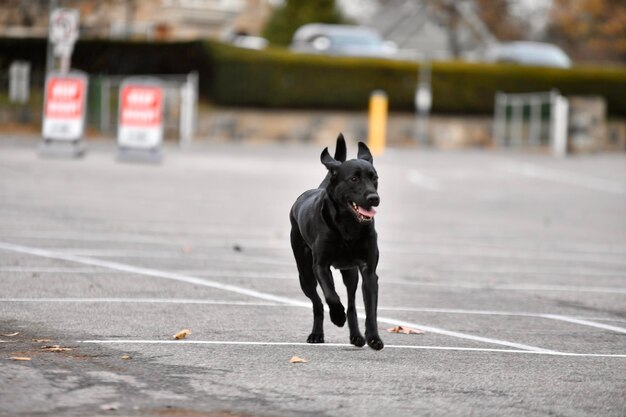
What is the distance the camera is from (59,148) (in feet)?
102

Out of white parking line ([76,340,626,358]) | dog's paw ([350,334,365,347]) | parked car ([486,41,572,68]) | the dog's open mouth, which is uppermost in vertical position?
parked car ([486,41,572,68])

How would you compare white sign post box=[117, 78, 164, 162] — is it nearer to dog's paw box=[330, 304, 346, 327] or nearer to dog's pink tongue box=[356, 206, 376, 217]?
dog's paw box=[330, 304, 346, 327]

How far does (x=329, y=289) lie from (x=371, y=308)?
287 millimetres

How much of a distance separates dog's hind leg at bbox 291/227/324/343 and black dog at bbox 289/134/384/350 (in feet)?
0.84

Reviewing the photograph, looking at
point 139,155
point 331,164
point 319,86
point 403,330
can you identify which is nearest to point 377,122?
point 319,86

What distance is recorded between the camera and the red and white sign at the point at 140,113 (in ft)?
99.6

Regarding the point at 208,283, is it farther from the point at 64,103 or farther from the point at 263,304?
the point at 64,103

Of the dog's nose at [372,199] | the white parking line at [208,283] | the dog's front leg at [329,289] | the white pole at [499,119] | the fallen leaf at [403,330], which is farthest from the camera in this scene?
the white pole at [499,119]

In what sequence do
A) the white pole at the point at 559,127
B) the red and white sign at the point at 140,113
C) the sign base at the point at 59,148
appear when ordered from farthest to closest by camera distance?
the white pole at the point at 559,127 → the sign base at the point at 59,148 → the red and white sign at the point at 140,113

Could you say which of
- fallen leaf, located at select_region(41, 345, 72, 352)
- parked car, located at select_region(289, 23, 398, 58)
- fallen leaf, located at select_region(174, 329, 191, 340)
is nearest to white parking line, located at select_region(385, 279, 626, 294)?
fallen leaf, located at select_region(174, 329, 191, 340)

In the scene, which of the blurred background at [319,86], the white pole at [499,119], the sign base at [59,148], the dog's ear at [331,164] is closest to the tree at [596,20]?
the blurred background at [319,86]

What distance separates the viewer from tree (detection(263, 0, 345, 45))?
67.2 m

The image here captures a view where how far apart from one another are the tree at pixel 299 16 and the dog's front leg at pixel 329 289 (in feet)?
192

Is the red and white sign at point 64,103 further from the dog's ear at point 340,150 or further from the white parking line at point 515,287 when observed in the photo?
the dog's ear at point 340,150
